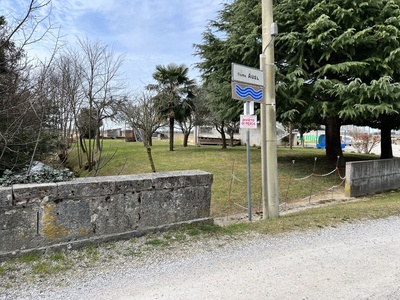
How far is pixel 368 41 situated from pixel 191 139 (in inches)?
1256

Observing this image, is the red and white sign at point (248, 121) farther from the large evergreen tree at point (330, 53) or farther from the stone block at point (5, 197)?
the large evergreen tree at point (330, 53)

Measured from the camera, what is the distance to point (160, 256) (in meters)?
3.19

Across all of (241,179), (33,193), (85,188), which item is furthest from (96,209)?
(241,179)

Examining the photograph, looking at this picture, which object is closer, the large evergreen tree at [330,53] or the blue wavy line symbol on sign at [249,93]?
the blue wavy line symbol on sign at [249,93]

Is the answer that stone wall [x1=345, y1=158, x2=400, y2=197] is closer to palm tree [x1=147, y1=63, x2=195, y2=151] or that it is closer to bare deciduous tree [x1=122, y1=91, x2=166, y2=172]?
bare deciduous tree [x1=122, y1=91, x2=166, y2=172]

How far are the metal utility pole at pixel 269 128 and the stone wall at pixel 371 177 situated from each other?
4.59m

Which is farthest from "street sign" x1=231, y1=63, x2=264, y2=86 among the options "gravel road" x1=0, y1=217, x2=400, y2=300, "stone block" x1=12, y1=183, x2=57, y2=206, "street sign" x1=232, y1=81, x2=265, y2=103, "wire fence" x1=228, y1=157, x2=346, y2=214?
"wire fence" x1=228, y1=157, x2=346, y2=214

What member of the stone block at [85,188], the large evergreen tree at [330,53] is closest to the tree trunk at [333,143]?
the large evergreen tree at [330,53]

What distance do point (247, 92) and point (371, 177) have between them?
22.4 feet

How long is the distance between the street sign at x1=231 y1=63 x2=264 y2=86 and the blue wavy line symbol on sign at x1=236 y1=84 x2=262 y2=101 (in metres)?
0.12

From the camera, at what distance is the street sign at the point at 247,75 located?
185 inches

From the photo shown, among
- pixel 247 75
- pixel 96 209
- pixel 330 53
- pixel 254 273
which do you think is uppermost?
pixel 330 53

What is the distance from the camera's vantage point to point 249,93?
4.96 m

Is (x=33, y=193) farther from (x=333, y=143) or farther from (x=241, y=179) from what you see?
(x=333, y=143)
